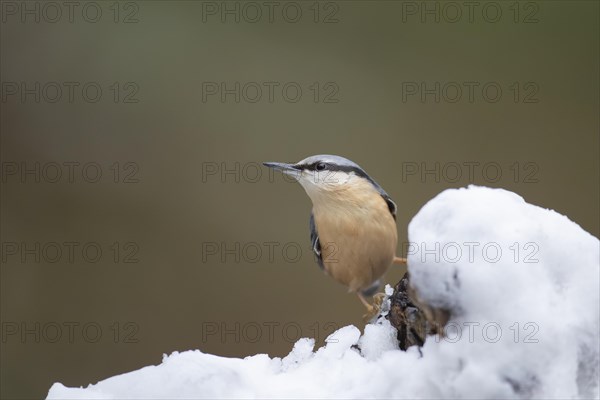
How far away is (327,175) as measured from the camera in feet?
3.56

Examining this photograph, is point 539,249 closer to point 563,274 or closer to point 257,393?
point 563,274

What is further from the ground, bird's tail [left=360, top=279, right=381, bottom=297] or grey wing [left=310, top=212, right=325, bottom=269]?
grey wing [left=310, top=212, right=325, bottom=269]

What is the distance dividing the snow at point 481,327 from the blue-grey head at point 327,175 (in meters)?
0.44

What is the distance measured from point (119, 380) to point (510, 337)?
0.39m

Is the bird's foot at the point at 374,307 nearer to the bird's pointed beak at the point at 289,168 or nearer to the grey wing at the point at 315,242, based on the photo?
the grey wing at the point at 315,242

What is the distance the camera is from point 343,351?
0.73 meters

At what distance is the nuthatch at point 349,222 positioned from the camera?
103cm

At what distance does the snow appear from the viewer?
22.5 inches

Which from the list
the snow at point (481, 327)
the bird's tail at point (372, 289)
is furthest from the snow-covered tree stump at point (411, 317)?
the bird's tail at point (372, 289)

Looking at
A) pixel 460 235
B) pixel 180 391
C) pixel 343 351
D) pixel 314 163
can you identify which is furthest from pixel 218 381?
pixel 314 163

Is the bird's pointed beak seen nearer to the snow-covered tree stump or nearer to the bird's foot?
the bird's foot

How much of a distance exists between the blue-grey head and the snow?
0.44m

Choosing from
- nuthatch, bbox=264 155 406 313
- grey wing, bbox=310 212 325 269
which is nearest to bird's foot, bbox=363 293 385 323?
nuthatch, bbox=264 155 406 313

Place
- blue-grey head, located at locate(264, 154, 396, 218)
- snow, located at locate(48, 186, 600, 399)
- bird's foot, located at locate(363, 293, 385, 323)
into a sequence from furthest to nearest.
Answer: blue-grey head, located at locate(264, 154, 396, 218) < bird's foot, located at locate(363, 293, 385, 323) < snow, located at locate(48, 186, 600, 399)
